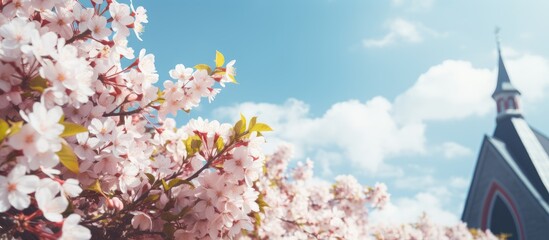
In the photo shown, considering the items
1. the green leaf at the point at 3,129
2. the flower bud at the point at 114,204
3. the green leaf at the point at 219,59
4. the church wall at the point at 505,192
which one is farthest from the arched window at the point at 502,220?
the green leaf at the point at 3,129

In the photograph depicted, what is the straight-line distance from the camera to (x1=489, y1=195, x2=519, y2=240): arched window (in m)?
18.9

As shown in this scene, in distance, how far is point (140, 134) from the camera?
2227 millimetres

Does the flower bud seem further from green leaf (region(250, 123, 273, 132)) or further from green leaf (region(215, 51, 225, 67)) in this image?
green leaf (region(215, 51, 225, 67))

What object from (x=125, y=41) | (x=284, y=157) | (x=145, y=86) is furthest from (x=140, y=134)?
(x=284, y=157)

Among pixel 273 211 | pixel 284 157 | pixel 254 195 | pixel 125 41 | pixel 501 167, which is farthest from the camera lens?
pixel 501 167

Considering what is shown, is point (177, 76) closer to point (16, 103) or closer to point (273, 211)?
point (16, 103)

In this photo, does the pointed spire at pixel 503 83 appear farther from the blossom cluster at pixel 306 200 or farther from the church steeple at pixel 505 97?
the blossom cluster at pixel 306 200

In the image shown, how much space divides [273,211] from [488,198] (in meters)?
17.9

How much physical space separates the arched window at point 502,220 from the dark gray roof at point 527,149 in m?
1.57

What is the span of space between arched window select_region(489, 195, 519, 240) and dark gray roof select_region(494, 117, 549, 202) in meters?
1.57

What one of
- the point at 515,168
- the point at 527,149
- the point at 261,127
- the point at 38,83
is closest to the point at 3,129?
the point at 38,83

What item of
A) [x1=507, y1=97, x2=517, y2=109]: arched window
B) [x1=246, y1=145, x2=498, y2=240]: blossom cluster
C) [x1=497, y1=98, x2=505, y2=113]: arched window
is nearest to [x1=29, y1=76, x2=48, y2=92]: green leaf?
[x1=246, y1=145, x2=498, y2=240]: blossom cluster

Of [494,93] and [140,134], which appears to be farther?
[494,93]

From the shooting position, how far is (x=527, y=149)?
2014cm
